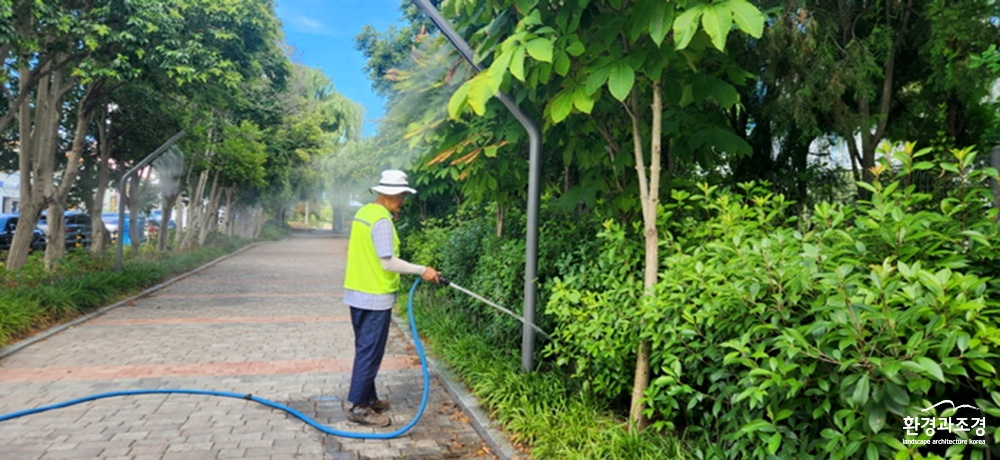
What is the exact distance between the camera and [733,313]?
2904mm

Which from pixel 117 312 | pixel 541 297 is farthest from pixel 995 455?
pixel 117 312

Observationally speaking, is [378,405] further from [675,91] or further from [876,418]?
[876,418]

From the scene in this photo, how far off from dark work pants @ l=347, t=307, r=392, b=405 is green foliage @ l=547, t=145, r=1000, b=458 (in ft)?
5.84

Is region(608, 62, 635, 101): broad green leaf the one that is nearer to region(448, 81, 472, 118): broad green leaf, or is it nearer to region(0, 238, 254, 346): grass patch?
region(448, 81, 472, 118): broad green leaf

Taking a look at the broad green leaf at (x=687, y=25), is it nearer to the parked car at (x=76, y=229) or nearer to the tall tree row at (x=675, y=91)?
the tall tree row at (x=675, y=91)

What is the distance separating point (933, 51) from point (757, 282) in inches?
173

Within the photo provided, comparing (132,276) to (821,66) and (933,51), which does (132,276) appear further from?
(933,51)

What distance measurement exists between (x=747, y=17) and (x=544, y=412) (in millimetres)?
2732

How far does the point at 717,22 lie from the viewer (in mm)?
2650

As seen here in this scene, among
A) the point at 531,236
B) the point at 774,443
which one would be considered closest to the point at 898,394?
the point at 774,443

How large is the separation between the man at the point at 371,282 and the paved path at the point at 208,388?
30cm

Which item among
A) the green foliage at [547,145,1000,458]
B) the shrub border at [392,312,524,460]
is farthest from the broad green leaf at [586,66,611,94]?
the shrub border at [392,312,524,460]

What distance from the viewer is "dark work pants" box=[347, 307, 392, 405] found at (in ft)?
15.5

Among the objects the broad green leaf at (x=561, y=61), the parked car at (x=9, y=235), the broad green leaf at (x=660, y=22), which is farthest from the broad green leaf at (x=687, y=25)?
the parked car at (x=9, y=235)
